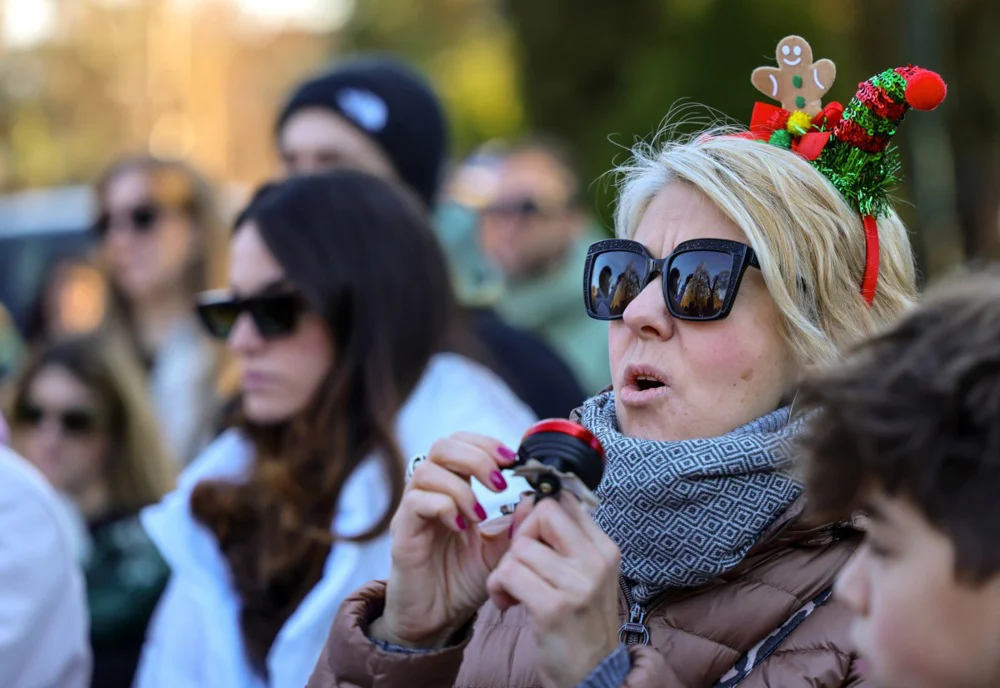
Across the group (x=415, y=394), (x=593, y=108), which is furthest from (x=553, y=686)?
(x=593, y=108)

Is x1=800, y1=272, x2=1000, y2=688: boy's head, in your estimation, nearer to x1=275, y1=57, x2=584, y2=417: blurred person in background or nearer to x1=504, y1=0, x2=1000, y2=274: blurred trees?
x1=275, y1=57, x2=584, y2=417: blurred person in background

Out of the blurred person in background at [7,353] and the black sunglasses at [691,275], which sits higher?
the black sunglasses at [691,275]

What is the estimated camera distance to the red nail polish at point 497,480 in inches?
76.1

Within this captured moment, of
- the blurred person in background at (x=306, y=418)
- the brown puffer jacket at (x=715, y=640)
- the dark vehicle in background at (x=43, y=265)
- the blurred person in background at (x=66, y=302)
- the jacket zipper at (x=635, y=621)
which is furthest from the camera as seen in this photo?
the dark vehicle in background at (x=43, y=265)

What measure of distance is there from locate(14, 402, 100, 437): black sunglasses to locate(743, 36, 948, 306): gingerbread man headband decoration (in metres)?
3.14

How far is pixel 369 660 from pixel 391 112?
2.92 m

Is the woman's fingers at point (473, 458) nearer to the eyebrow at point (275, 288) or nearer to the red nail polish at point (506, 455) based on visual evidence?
the red nail polish at point (506, 455)

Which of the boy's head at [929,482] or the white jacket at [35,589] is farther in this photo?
the white jacket at [35,589]

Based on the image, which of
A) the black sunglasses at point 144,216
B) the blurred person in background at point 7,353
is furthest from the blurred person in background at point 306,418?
the black sunglasses at point 144,216

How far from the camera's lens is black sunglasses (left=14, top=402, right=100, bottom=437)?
4691 mm

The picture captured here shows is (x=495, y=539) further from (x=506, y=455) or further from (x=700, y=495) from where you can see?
(x=700, y=495)

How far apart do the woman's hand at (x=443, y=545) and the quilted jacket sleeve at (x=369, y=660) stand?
0.04 metres

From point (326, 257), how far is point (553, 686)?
163 centimetres

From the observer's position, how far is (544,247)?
723cm
